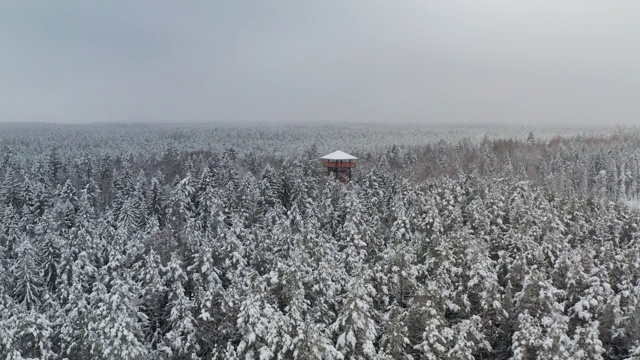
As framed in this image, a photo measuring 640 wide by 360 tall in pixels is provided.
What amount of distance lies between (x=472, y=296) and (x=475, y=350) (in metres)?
4.66

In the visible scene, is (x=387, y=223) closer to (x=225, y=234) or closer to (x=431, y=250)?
(x=431, y=250)

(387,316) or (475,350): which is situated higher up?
(387,316)

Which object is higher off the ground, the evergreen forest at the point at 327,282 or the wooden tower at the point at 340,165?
the wooden tower at the point at 340,165

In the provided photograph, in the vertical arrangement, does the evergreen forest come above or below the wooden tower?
below

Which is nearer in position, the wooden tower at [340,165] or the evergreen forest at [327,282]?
the evergreen forest at [327,282]

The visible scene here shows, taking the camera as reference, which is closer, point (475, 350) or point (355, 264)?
point (475, 350)

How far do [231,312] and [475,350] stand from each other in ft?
47.8

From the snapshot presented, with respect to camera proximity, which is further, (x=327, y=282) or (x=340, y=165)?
(x=340, y=165)

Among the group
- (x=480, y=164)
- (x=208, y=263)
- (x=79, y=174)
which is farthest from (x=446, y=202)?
(x=79, y=174)

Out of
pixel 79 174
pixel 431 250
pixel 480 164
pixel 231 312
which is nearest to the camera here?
pixel 231 312

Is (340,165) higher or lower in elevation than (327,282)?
higher

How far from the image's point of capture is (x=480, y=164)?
364 ft

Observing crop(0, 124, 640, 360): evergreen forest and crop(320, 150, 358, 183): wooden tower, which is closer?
crop(0, 124, 640, 360): evergreen forest

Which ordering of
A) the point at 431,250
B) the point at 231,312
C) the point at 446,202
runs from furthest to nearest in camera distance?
1. the point at 446,202
2. the point at 431,250
3. the point at 231,312
